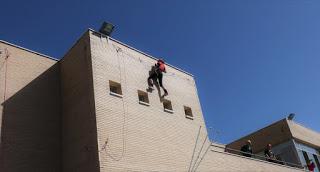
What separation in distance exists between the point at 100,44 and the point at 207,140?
6136mm

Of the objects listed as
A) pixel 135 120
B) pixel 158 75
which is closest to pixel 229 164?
pixel 158 75

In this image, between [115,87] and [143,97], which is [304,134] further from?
[115,87]

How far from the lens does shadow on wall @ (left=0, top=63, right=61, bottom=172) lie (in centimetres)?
1322

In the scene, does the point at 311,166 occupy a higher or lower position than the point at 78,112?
lower

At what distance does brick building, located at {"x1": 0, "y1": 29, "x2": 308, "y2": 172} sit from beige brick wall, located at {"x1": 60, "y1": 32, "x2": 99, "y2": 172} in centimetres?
3

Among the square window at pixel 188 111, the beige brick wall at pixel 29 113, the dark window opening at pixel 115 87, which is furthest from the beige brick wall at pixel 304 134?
the beige brick wall at pixel 29 113

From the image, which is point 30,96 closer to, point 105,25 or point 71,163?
point 71,163

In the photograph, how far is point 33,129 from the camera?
14164mm

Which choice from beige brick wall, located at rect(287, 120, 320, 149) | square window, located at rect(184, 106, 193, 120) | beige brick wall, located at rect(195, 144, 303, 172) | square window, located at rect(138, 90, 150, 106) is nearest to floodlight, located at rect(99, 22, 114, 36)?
square window, located at rect(138, 90, 150, 106)

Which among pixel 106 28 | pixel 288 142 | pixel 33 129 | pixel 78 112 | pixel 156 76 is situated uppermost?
pixel 106 28

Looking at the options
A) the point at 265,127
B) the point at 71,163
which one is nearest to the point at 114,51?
the point at 71,163

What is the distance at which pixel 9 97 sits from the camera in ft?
46.1

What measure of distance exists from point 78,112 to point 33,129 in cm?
165

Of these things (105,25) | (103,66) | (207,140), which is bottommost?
(207,140)
